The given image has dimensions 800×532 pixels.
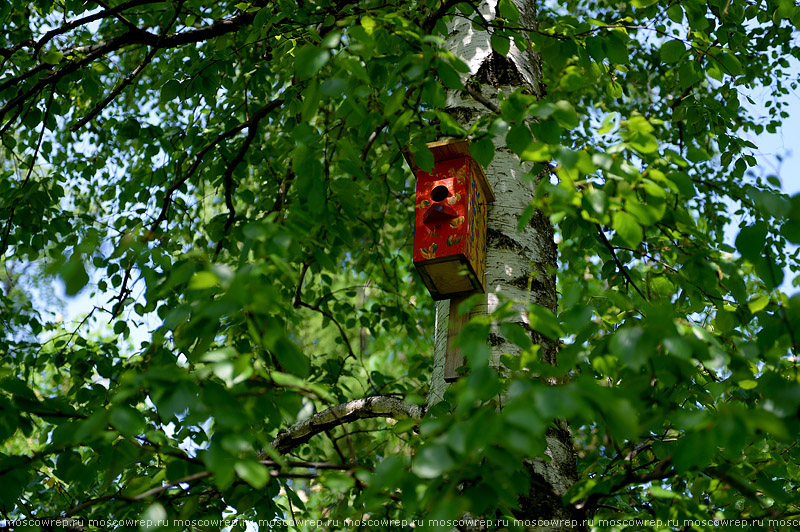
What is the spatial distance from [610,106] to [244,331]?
339 cm

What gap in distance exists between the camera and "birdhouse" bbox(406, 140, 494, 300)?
2.05 metres

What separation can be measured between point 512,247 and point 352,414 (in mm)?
756

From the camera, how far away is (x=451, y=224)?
6.85 ft

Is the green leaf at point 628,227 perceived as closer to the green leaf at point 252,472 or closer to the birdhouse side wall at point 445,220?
the birdhouse side wall at point 445,220

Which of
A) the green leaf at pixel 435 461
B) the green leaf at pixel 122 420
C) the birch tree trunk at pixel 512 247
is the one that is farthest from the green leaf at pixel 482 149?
the green leaf at pixel 122 420

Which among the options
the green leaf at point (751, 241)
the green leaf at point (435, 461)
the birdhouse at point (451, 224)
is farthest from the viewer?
the birdhouse at point (451, 224)

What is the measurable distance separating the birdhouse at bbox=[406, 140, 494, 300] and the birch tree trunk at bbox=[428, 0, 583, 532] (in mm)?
69

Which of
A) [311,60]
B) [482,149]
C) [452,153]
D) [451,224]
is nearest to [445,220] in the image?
[451,224]

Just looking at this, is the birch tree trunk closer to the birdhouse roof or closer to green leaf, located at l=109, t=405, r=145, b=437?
the birdhouse roof

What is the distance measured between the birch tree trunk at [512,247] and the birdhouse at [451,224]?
7 centimetres

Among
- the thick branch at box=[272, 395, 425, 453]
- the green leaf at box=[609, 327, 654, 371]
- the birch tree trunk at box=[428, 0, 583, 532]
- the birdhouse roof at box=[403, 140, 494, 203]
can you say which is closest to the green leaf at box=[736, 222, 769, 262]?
the green leaf at box=[609, 327, 654, 371]

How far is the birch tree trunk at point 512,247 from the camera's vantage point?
1.91 m

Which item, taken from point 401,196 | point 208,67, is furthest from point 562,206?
point 401,196

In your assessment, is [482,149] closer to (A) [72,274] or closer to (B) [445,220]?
(B) [445,220]
